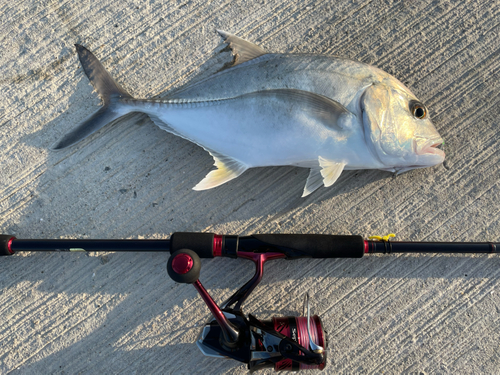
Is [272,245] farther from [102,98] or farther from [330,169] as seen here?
[102,98]

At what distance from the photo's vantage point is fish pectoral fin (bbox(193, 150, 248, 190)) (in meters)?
1.72

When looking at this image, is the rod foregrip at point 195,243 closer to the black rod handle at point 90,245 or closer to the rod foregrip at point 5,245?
the black rod handle at point 90,245

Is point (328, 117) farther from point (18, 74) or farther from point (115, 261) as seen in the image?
point (18, 74)

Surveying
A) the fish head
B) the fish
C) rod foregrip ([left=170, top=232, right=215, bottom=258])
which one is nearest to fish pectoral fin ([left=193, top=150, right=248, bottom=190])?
the fish

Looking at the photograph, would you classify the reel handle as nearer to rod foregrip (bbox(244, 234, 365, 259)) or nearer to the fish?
rod foregrip (bbox(244, 234, 365, 259))

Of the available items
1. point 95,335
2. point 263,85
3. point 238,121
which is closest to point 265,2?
point 263,85

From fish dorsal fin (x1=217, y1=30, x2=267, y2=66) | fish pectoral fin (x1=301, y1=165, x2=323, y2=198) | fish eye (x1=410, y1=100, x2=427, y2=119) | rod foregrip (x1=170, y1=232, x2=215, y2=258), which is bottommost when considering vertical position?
fish pectoral fin (x1=301, y1=165, x2=323, y2=198)

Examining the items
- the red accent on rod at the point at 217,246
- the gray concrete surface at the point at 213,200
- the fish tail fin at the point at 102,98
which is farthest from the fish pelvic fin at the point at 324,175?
the fish tail fin at the point at 102,98

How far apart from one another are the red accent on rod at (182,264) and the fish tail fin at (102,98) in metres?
0.92

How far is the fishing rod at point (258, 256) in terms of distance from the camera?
1.43 meters

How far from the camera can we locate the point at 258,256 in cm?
156

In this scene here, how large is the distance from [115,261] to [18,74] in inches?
47.3

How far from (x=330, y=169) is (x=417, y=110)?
1.75ft

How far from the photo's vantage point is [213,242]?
1551mm
